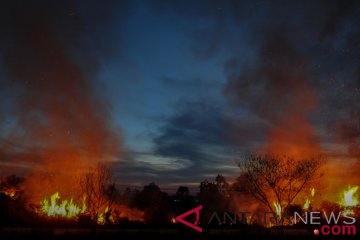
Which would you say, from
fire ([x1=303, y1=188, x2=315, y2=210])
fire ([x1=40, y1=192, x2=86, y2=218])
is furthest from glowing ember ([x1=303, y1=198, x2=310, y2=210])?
fire ([x1=40, y1=192, x2=86, y2=218])

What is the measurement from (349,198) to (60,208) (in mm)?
26067

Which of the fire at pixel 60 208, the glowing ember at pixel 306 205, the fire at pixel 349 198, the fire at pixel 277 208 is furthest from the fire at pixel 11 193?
the fire at pixel 349 198

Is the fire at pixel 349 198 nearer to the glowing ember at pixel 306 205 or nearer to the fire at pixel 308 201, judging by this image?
the fire at pixel 308 201

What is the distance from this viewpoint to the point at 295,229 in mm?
28016

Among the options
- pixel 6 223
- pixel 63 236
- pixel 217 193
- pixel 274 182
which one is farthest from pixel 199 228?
pixel 217 193

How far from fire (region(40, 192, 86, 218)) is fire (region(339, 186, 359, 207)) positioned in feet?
77.2

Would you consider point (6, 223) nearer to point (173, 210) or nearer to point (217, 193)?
point (173, 210)

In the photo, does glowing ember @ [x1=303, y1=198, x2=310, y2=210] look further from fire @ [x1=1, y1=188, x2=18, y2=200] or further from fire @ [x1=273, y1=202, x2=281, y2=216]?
fire @ [x1=1, y1=188, x2=18, y2=200]

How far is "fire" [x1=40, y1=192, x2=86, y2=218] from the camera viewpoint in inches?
1219

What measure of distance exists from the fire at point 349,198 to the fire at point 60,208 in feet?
77.2

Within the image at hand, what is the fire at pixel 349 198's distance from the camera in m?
34.8

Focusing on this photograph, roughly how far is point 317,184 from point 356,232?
977 cm

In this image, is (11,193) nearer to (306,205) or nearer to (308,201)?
(306,205)

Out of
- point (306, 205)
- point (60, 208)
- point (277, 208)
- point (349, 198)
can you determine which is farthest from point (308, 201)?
point (60, 208)
